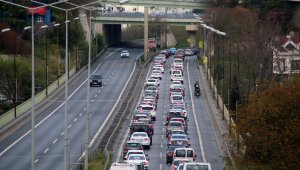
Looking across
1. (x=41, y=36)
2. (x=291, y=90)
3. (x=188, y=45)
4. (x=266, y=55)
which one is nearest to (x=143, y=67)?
(x=41, y=36)

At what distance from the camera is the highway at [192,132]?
6219 centimetres

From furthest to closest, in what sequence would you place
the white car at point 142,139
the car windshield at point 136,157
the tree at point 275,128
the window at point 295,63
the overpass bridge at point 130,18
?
the overpass bridge at point 130,18
the window at point 295,63
the white car at point 142,139
the car windshield at point 136,157
the tree at point 275,128

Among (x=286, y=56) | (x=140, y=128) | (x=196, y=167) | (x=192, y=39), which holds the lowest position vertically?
Answer: (x=140, y=128)

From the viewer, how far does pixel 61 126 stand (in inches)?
3022

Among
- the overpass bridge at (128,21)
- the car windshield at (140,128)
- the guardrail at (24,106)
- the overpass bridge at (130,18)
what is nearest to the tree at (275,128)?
the car windshield at (140,128)

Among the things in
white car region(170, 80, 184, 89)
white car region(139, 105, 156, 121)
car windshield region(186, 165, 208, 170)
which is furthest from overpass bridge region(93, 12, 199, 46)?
car windshield region(186, 165, 208, 170)

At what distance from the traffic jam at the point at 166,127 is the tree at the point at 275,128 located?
239 cm

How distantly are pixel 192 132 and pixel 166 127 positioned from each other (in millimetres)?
2095

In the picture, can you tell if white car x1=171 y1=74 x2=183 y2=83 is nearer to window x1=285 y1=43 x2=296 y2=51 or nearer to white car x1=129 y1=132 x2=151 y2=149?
window x1=285 y1=43 x2=296 y2=51

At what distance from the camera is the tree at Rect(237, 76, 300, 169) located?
4569cm

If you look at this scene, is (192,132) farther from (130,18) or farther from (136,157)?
(130,18)

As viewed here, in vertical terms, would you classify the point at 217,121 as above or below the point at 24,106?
below

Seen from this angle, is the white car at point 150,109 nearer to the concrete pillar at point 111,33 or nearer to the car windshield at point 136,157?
the car windshield at point 136,157

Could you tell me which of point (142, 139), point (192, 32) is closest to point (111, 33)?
point (192, 32)
